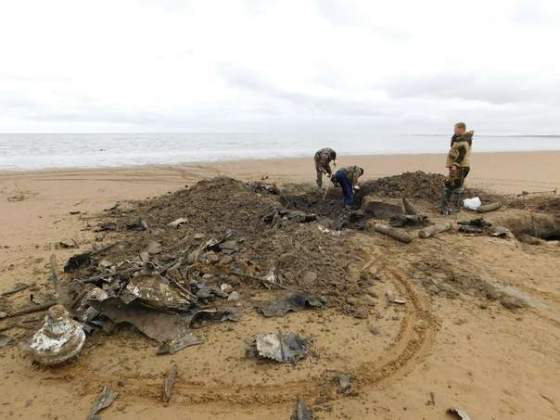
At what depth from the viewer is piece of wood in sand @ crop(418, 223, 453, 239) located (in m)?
5.82

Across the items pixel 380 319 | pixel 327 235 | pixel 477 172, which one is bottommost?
pixel 380 319

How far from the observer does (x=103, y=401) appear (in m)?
2.65

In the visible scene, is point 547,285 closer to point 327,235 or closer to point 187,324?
point 327,235

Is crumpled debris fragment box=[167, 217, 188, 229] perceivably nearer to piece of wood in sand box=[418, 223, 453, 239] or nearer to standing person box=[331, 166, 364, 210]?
standing person box=[331, 166, 364, 210]

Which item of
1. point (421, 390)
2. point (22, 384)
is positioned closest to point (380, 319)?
point (421, 390)

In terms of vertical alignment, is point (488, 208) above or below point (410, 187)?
below

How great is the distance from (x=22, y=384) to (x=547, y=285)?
571 cm

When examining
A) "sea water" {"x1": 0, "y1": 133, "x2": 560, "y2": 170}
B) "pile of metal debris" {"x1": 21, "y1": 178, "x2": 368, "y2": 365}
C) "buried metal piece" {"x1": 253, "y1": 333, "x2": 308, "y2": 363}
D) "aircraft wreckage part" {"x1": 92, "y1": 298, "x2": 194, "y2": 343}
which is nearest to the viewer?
"buried metal piece" {"x1": 253, "y1": 333, "x2": 308, "y2": 363}

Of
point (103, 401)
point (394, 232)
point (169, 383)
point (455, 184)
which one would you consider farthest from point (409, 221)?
point (103, 401)

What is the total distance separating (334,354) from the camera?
10.4 ft

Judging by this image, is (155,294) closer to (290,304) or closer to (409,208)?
(290,304)

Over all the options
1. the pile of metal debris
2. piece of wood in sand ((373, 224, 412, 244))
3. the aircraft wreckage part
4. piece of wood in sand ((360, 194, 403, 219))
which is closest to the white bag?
piece of wood in sand ((360, 194, 403, 219))

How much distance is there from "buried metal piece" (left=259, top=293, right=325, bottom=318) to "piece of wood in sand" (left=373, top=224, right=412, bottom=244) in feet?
7.94

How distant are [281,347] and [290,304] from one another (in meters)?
0.77
